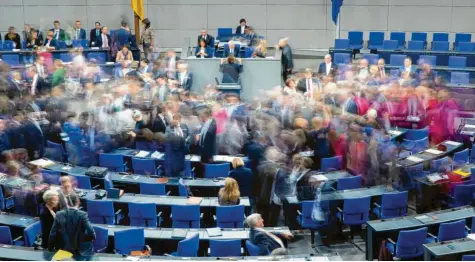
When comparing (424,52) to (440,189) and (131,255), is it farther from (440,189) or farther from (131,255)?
(131,255)

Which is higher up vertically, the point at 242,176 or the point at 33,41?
the point at 33,41

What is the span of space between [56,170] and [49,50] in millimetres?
8252

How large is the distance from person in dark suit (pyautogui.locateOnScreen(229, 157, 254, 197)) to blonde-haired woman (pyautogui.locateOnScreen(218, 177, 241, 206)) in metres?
0.57

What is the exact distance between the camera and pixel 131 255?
7633 mm

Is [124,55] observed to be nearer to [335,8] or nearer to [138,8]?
[138,8]

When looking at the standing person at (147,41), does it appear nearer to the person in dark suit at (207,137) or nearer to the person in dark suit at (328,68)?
the person in dark suit at (328,68)

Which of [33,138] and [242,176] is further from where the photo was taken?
[33,138]

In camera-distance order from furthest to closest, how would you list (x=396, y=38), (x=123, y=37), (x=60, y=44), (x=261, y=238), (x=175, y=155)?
(x=396, y=38)
(x=60, y=44)
(x=123, y=37)
(x=175, y=155)
(x=261, y=238)

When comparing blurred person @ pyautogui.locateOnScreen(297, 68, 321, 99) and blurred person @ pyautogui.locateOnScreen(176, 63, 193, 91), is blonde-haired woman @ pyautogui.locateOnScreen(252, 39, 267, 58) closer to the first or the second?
blurred person @ pyautogui.locateOnScreen(176, 63, 193, 91)

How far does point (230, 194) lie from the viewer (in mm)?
8773

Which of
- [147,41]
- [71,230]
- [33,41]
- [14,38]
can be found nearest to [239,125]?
[71,230]

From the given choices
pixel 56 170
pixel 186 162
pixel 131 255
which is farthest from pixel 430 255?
pixel 56 170

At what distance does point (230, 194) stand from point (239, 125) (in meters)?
2.91

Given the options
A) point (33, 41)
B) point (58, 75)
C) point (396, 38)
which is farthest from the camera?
point (396, 38)
